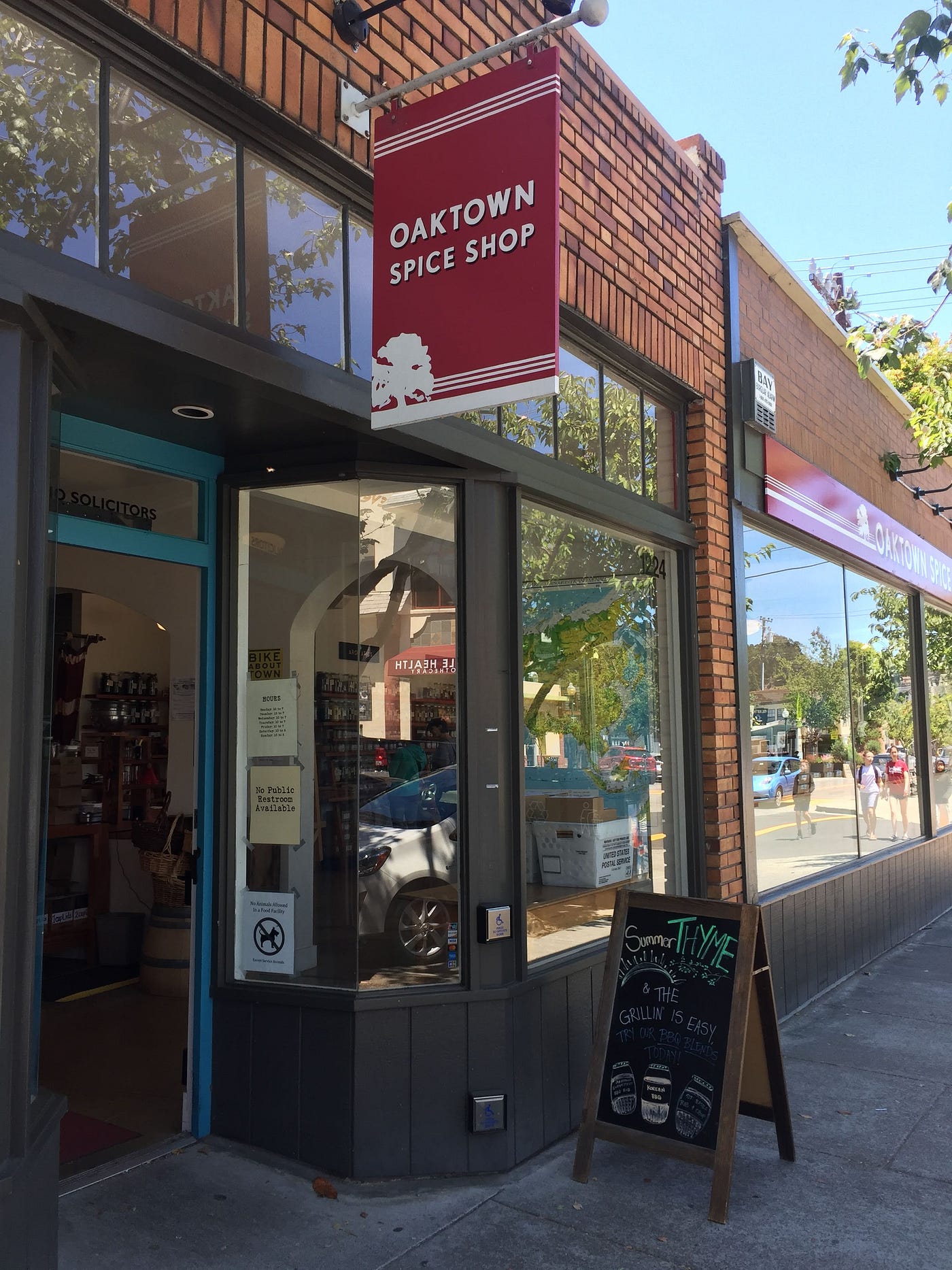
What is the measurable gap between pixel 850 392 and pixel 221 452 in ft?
21.1

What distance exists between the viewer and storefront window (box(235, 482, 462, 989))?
4.27 metres

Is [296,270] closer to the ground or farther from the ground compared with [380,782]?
farther from the ground

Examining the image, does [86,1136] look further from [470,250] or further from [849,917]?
[849,917]

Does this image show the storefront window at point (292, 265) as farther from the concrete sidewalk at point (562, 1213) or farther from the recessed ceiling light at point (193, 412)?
the concrete sidewalk at point (562, 1213)

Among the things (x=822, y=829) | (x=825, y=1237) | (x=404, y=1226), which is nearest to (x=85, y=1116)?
(x=404, y=1226)

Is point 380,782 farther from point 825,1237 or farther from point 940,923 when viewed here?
point 940,923

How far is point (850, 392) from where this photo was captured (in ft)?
29.4

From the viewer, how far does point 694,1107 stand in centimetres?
402

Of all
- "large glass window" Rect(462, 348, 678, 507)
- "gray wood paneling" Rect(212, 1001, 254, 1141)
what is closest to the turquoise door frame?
→ "gray wood paneling" Rect(212, 1001, 254, 1141)

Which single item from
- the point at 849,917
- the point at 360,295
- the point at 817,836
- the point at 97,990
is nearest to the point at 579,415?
the point at 360,295

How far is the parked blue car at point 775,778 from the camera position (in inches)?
260

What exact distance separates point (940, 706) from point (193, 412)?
32.2 feet

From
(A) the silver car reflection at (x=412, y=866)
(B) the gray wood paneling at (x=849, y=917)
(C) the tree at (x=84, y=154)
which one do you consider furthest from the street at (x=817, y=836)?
(C) the tree at (x=84, y=154)

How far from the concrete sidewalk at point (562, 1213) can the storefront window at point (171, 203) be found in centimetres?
319
